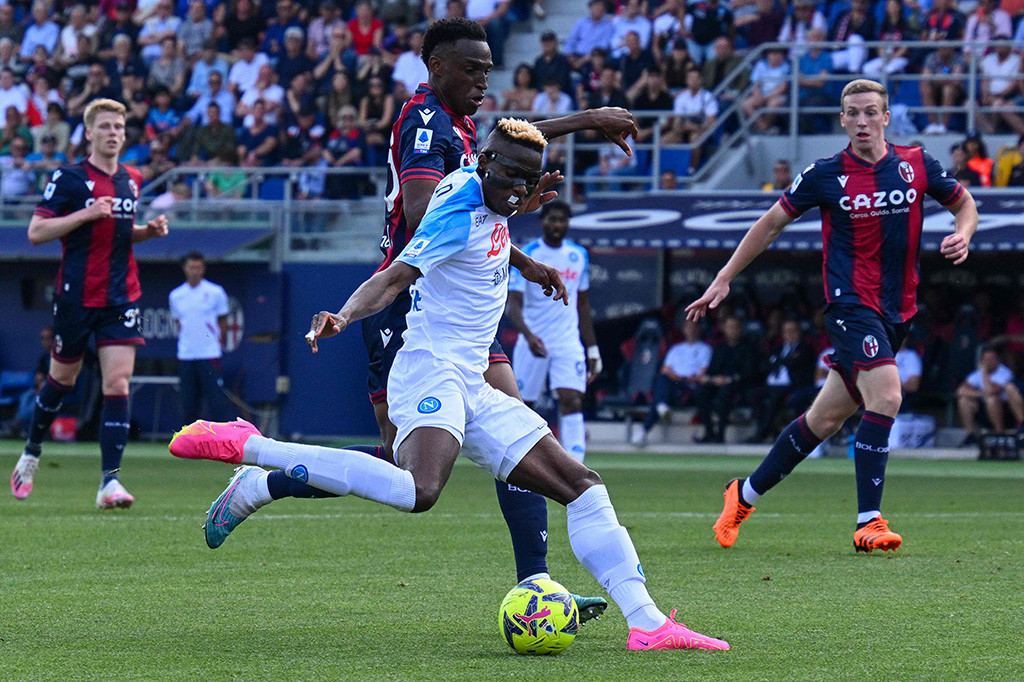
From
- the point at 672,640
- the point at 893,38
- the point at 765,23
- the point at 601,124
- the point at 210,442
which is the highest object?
the point at 765,23

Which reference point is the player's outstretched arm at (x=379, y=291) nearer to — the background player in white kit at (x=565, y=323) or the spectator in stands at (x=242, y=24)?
the background player in white kit at (x=565, y=323)

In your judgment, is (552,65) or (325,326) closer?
(325,326)

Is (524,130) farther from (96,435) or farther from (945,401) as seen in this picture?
(96,435)

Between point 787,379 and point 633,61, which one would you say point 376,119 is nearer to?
point 633,61

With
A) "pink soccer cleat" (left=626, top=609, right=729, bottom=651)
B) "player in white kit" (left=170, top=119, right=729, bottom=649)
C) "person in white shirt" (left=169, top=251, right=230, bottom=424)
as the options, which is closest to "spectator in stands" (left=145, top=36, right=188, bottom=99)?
"person in white shirt" (left=169, top=251, right=230, bottom=424)

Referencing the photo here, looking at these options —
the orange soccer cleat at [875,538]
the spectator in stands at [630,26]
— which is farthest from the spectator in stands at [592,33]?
the orange soccer cleat at [875,538]

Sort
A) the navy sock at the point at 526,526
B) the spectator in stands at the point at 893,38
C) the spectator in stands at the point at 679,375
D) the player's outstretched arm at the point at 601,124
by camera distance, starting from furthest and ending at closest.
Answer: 1. the spectator in stands at the point at 679,375
2. the spectator in stands at the point at 893,38
3. the player's outstretched arm at the point at 601,124
4. the navy sock at the point at 526,526

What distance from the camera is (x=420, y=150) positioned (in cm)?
616

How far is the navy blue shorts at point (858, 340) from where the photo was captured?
8.19 meters

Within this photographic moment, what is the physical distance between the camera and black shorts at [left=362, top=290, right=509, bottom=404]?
238 inches

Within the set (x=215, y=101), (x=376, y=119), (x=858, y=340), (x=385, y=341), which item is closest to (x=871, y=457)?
(x=858, y=340)

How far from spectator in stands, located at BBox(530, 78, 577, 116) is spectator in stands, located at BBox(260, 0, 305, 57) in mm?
5186

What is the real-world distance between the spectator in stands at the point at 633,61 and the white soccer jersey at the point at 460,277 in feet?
51.5

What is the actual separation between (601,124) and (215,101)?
61.3 ft
